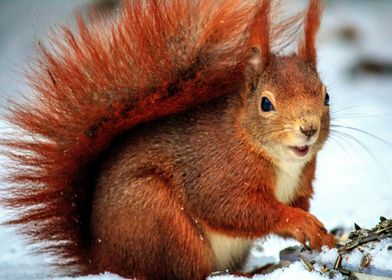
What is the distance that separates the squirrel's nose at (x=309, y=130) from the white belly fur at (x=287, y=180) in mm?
176

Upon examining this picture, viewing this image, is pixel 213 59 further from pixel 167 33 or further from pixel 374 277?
pixel 374 277

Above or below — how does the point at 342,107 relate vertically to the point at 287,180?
above

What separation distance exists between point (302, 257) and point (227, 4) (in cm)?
68

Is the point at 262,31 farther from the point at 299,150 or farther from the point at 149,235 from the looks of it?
the point at 149,235

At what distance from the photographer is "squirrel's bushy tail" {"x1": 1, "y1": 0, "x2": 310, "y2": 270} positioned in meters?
1.87

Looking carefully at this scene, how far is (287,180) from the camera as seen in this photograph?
195 cm

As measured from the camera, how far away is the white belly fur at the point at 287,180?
1.91 m

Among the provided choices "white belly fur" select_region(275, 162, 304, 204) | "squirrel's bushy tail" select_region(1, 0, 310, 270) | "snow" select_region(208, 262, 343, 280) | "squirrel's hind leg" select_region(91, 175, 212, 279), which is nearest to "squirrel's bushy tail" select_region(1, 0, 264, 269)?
"squirrel's bushy tail" select_region(1, 0, 310, 270)

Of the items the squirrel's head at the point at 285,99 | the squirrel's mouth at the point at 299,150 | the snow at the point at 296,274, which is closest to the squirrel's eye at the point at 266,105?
the squirrel's head at the point at 285,99

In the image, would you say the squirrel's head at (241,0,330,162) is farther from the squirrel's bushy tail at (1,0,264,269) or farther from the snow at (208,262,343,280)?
the snow at (208,262,343,280)

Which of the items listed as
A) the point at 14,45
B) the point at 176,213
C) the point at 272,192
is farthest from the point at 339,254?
the point at 14,45

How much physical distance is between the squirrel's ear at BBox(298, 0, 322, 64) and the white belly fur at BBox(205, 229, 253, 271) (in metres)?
0.53

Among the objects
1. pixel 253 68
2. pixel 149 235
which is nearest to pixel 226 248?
pixel 149 235

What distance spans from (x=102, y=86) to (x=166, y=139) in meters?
0.23
